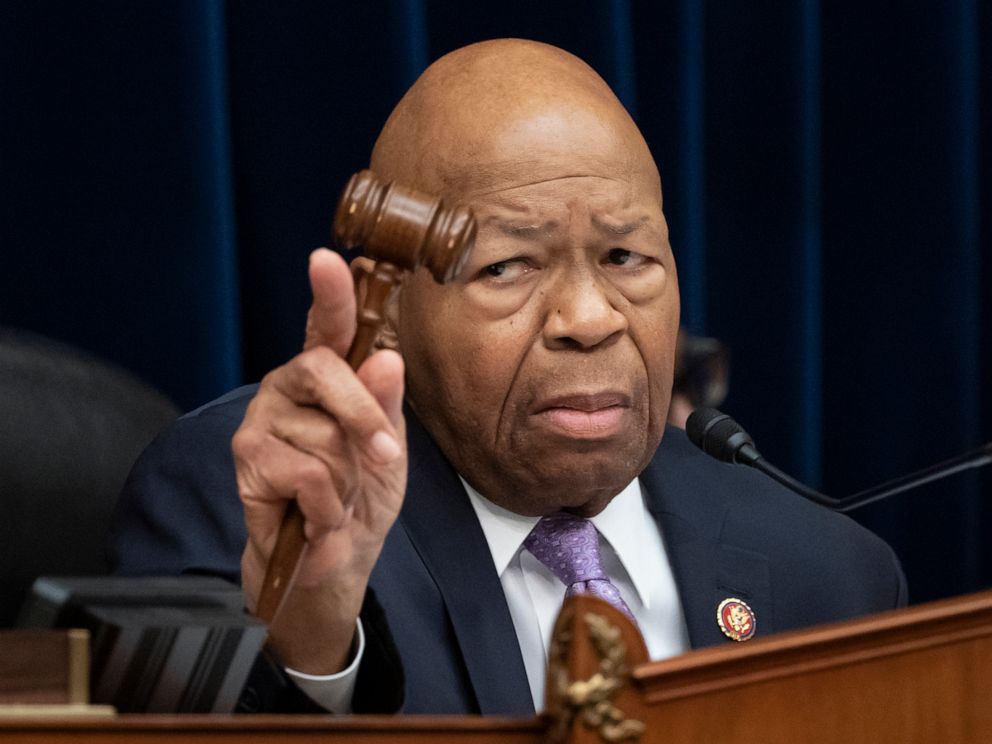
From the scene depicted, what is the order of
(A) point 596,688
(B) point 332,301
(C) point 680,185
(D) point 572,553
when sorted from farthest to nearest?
(C) point 680,185 < (D) point 572,553 < (B) point 332,301 < (A) point 596,688

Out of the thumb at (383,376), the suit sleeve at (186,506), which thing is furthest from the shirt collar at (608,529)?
the thumb at (383,376)

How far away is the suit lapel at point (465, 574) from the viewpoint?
1398 mm

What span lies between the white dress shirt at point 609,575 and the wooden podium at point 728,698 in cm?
57

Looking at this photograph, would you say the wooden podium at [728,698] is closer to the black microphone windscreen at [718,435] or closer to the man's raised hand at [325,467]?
the man's raised hand at [325,467]

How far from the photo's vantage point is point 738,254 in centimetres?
251

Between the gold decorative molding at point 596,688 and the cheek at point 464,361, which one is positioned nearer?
the gold decorative molding at point 596,688

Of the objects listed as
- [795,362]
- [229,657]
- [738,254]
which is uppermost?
[229,657]

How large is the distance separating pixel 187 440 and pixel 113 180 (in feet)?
1.76

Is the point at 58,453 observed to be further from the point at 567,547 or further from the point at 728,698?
the point at 728,698

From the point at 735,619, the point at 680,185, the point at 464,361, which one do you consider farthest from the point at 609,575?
the point at 680,185

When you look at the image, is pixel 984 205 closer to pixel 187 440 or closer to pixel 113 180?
pixel 113 180

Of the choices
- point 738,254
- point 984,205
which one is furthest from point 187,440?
point 984,205

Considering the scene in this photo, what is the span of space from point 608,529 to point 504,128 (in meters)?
0.38

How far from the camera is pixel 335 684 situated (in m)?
1.18
